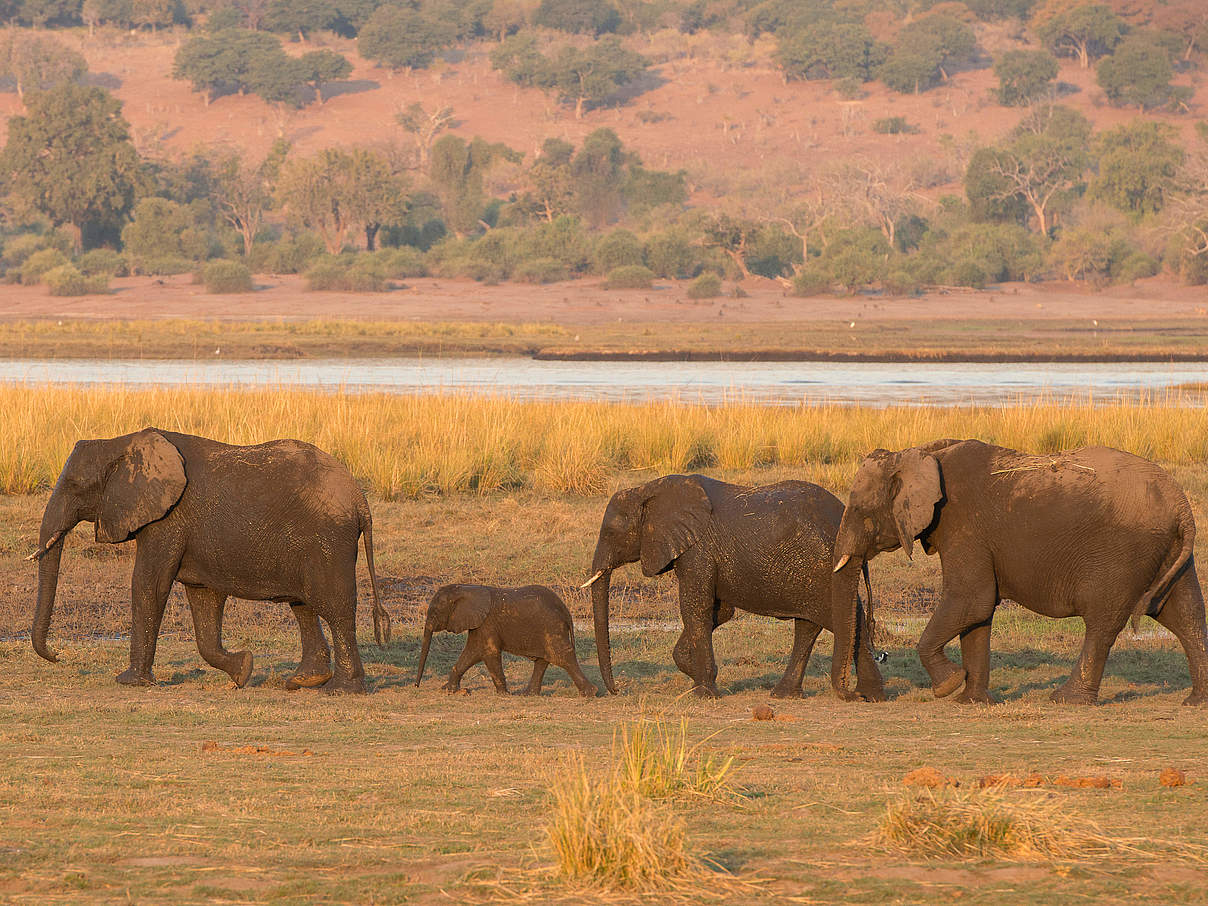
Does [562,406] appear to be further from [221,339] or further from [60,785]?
[221,339]

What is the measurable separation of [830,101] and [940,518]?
326ft

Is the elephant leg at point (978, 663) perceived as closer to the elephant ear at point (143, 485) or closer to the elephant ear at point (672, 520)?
the elephant ear at point (672, 520)

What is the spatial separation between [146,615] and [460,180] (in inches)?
2889

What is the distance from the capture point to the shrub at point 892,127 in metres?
99.8

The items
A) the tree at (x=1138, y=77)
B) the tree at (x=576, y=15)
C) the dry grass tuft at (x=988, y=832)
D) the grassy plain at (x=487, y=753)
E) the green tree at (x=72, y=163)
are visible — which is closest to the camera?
the grassy plain at (x=487, y=753)

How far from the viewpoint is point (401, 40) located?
112 meters

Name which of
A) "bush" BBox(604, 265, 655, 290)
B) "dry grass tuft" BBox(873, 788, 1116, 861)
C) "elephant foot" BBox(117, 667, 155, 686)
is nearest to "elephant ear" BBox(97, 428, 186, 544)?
"elephant foot" BBox(117, 667, 155, 686)

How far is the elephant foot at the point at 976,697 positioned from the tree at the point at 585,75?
9668cm

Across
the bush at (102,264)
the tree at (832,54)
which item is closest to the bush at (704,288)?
the bush at (102,264)

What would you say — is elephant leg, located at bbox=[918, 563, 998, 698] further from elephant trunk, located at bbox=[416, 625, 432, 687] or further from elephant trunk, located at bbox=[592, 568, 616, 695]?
elephant trunk, located at bbox=[416, 625, 432, 687]

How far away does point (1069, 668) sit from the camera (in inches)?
416

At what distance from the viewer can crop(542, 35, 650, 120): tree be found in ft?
342

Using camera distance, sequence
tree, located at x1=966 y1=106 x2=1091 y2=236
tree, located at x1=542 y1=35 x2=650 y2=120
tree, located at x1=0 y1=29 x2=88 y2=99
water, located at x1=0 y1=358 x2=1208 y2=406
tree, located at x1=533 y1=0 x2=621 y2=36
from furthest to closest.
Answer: tree, located at x1=533 y1=0 x2=621 y2=36, tree, located at x1=542 y1=35 x2=650 y2=120, tree, located at x1=0 y1=29 x2=88 y2=99, tree, located at x1=966 y1=106 x2=1091 y2=236, water, located at x1=0 y1=358 x2=1208 y2=406

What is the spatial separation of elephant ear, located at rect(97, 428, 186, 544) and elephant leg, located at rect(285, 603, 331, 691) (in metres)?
0.93
